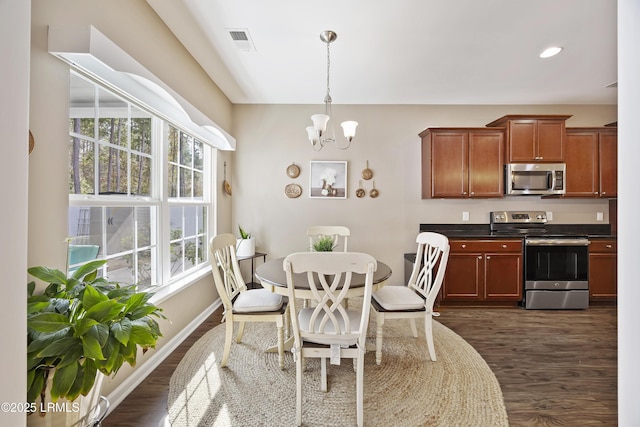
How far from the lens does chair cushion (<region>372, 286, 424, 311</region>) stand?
2203mm

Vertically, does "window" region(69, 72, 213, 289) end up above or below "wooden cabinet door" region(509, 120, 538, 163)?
below

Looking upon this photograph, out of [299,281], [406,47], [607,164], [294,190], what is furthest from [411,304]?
[607,164]

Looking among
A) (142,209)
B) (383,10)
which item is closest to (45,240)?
(142,209)

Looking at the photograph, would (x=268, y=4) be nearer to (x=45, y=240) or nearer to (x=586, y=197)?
(x=45, y=240)

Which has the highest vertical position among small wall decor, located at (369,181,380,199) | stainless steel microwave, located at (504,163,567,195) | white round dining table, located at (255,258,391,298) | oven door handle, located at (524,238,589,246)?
stainless steel microwave, located at (504,163,567,195)

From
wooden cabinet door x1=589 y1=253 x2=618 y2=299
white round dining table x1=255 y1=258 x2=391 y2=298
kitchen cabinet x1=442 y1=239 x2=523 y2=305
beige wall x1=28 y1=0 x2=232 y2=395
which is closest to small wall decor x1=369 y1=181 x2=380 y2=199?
kitchen cabinet x1=442 y1=239 x2=523 y2=305

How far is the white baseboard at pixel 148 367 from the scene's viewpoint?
5.93 feet

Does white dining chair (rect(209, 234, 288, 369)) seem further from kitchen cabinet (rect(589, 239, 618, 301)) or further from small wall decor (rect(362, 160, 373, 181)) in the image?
kitchen cabinet (rect(589, 239, 618, 301))

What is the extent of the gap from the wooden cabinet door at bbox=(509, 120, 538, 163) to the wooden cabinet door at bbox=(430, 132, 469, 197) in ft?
1.86

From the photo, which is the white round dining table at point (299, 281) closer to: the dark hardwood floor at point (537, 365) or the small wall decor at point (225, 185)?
the dark hardwood floor at point (537, 365)

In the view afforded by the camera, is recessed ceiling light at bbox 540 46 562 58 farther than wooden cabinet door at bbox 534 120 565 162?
No

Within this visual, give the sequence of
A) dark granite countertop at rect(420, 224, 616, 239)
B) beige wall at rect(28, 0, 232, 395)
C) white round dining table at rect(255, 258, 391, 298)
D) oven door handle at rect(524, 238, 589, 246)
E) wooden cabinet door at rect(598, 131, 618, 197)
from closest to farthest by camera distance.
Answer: beige wall at rect(28, 0, 232, 395)
white round dining table at rect(255, 258, 391, 298)
oven door handle at rect(524, 238, 589, 246)
wooden cabinet door at rect(598, 131, 618, 197)
dark granite countertop at rect(420, 224, 616, 239)

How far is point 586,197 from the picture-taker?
3852mm

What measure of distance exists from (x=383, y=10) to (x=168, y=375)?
3.17 meters
